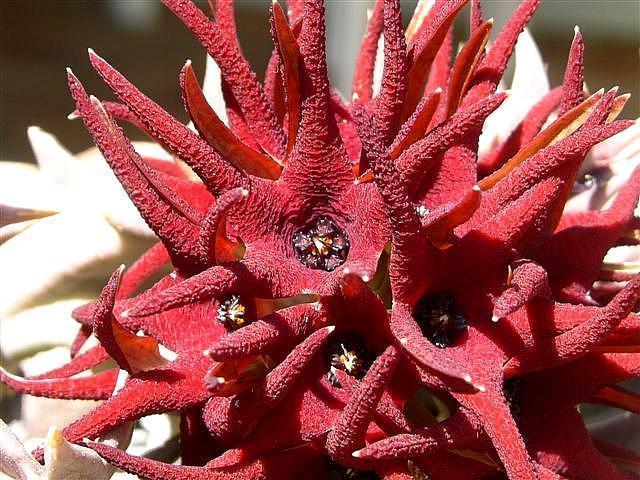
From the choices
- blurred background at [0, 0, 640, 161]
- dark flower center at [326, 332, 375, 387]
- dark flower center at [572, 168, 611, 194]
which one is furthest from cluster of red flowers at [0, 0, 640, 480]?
blurred background at [0, 0, 640, 161]

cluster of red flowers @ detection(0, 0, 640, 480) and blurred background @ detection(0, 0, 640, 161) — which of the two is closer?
cluster of red flowers @ detection(0, 0, 640, 480)

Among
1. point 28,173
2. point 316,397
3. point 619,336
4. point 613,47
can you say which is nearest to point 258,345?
point 316,397

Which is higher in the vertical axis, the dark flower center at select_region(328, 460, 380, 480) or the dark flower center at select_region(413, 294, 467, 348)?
the dark flower center at select_region(413, 294, 467, 348)

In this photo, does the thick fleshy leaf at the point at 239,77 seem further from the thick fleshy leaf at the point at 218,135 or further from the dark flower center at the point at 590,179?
the dark flower center at the point at 590,179

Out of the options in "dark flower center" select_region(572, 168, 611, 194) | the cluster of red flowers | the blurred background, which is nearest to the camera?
the cluster of red flowers

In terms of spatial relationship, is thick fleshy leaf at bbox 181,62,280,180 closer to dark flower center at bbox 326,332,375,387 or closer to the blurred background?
dark flower center at bbox 326,332,375,387

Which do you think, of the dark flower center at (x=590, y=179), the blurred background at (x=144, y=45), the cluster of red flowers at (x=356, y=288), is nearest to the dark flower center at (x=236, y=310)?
the cluster of red flowers at (x=356, y=288)

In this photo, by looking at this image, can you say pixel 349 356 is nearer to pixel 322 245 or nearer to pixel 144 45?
pixel 322 245
